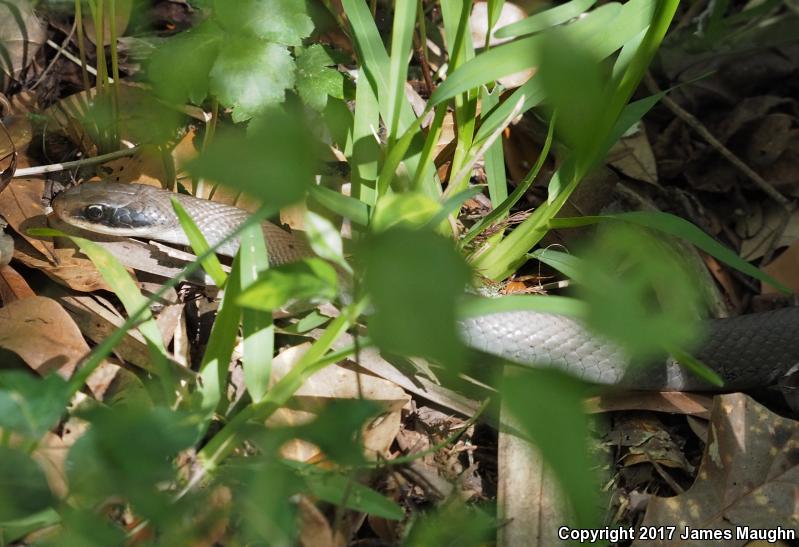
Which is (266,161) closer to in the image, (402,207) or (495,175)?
(402,207)

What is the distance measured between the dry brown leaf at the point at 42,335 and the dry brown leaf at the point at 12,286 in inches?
5.8

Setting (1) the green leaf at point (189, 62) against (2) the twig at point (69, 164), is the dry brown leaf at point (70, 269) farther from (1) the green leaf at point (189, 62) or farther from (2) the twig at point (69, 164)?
(1) the green leaf at point (189, 62)

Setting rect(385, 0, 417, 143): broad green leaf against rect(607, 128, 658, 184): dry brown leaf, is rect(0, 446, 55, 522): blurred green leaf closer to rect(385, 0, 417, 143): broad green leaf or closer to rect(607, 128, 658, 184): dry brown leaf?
rect(385, 0, 417, 143): broad green leaf

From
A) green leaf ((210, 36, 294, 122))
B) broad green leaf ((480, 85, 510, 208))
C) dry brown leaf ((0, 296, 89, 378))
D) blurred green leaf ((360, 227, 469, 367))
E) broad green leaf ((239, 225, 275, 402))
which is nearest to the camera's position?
blurred green leaf ((360, 227, 469, 367))

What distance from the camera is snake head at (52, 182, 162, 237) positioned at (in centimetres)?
335

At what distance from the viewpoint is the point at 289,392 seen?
2.16 meters

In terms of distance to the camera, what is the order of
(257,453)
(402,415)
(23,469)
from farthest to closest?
1. (402,415)
2. (257,453)
3. (23,469)

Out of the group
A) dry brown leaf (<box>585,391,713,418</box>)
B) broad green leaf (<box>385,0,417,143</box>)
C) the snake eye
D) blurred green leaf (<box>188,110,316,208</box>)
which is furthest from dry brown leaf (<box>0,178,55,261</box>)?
blurred green leaf (<box>188,110,316,208</box>)

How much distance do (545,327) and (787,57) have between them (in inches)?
93.8

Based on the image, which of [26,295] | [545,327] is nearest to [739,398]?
[545,327]

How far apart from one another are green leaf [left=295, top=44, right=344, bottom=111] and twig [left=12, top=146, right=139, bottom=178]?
89 centimetres

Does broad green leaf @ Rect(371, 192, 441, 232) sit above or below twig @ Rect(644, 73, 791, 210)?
above

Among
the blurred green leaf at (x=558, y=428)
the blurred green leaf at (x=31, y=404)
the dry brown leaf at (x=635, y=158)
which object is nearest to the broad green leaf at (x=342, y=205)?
the blurred green leaf at (x=31, y=404)

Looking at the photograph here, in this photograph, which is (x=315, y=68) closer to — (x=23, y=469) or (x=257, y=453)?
(x=257, y=453)
